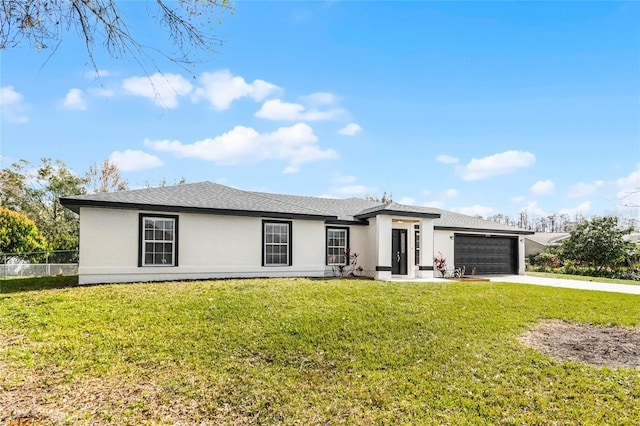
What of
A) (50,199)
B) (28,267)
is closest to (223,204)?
(28,267)

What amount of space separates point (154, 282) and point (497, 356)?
10460 mm

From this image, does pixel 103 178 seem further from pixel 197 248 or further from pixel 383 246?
pixel 383 246

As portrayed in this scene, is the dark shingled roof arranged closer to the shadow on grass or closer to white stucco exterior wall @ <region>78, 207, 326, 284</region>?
white stucco exterior wall @ <region>78, 207, 326, 284</region>

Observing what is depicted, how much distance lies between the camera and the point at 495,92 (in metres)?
14.7

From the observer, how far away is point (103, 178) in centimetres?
3111

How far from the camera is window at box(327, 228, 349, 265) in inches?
664

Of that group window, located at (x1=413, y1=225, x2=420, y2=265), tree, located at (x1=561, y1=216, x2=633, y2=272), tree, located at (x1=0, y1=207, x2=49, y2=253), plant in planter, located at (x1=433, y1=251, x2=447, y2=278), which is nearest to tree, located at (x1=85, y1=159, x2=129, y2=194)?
tree, located at (x1=0, y1=207, x2=49, y2=253)

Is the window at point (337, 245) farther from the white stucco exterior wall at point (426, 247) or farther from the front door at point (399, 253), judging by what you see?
the white stucco exterior wall at point (426, 247)

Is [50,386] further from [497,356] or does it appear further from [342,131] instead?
[342,131]

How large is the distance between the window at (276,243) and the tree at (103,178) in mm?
21375

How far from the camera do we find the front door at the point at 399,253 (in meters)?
17.9

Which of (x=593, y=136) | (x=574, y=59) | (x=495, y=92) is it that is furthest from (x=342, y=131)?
(x=593, y=136)

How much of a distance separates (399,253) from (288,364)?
1199 cm

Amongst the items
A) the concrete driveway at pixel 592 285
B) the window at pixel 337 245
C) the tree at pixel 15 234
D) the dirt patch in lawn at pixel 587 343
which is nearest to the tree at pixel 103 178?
the tree at pixel 15 234
